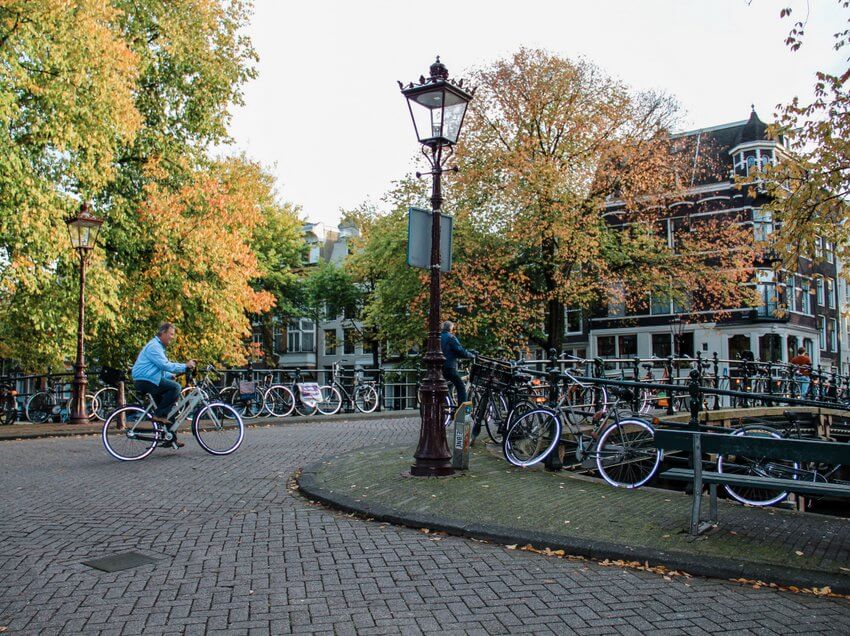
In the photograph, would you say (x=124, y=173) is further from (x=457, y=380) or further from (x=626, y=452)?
(x=626, y=452)

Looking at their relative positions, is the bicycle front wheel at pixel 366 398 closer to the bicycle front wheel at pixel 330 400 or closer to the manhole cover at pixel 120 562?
the bicycle front wheel at pixel 330 400

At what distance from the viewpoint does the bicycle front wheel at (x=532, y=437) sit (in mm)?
9781

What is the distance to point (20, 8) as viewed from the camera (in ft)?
57.8

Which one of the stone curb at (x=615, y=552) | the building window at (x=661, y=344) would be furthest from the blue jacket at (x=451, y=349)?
the building window at (x=661, y=344)

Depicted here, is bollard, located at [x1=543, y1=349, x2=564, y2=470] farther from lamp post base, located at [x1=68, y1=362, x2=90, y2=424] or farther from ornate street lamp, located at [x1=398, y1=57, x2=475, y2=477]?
lamp post base, located at [x1=68, y1=362, x2=90, y2=424]

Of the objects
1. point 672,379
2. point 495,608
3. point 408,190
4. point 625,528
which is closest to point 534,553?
point 625,528

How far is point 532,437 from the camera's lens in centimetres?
998

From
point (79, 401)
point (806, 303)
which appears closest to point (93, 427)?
point (79, 401)

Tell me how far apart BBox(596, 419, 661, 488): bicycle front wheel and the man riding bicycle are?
5.68m

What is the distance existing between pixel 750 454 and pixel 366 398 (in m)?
17.9

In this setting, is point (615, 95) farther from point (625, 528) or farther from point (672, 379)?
point (625, 528)

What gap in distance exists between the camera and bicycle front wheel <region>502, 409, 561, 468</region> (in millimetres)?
9781

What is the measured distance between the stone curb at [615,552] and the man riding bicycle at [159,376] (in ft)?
15.0

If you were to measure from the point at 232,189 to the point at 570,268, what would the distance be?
1247 centimetres
